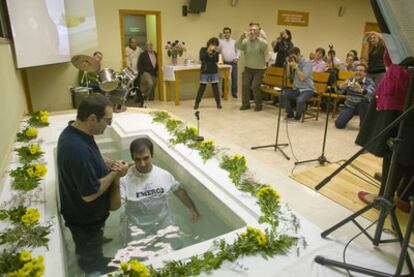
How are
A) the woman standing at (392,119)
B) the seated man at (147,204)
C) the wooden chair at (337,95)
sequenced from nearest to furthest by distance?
1. the woman standing at (392,119)
2. the seated man at (147,204)
3. the wooden chair at (337,95)

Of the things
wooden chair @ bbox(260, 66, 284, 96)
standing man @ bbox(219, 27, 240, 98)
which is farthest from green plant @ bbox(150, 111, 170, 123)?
standing man @ bbox(219, 27, 240, 98)

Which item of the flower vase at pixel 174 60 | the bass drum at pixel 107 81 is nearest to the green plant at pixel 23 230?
the bass drum at pixel 107 81

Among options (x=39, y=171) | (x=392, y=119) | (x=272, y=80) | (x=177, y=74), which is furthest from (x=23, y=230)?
(x=272, y=80)

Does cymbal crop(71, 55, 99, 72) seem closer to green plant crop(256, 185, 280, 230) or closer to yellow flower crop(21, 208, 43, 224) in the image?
yellow flower crop(21, 208, 43, 224)

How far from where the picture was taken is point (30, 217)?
182 cm

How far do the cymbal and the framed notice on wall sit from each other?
5177mm

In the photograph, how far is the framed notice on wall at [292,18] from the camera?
821 centimetres

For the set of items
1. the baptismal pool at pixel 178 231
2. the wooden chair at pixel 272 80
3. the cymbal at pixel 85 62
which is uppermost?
the cymbal at pixel 85 62

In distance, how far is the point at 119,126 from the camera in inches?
161

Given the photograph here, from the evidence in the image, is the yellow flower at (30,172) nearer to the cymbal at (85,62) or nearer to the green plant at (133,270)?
the green plant at (133,270)

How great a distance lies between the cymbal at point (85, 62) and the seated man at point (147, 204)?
11.3ft

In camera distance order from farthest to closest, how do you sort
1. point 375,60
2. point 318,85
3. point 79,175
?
point 318,85, point 375,60, point 79,175

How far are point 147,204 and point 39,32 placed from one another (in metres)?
3.82

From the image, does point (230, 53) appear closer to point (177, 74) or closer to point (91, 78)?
point (177, 74)
